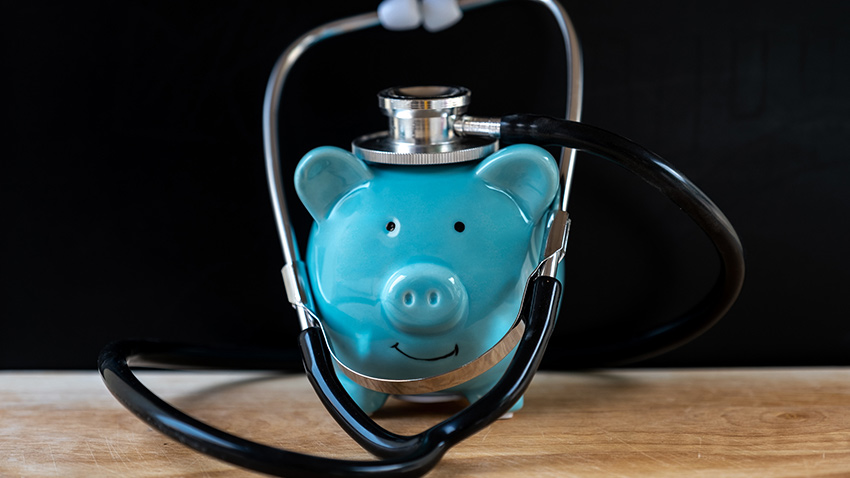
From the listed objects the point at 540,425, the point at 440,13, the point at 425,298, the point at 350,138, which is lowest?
the point at 540,425

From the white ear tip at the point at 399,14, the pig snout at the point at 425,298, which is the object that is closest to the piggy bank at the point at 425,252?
the pig snout at the point at 425,298

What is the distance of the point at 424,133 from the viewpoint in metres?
0.80

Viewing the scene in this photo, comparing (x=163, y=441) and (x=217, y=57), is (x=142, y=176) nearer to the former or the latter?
(x=217, y=57)

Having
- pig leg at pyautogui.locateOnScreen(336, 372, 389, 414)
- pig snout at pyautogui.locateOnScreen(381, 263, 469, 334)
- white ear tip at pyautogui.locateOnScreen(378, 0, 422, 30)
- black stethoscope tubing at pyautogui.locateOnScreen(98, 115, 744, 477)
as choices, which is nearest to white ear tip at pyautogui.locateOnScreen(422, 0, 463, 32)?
white ear tip at pyautogui.locateOnScreen(378, 0, 422, 30)

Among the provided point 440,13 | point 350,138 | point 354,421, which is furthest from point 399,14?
point 354,421

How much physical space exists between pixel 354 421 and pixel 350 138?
357 mm

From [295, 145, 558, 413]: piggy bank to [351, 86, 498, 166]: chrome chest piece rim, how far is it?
0.04 feet

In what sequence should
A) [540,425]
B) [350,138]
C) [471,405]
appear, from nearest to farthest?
[471,405] < [540,425] < [350,138]

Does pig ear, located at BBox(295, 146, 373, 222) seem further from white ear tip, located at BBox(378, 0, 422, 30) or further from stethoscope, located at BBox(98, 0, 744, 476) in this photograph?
white ear tip, located at BBox(378, 0, 422, 30)

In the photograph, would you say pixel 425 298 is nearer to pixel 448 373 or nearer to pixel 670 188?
pixel 448 373

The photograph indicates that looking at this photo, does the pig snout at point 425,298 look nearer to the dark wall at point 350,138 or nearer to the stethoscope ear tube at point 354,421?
the stethoscope ear tube at point 354,421

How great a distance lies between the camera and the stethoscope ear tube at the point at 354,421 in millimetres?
664

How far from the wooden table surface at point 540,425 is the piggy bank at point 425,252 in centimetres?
9

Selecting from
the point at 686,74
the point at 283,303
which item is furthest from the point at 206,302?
the point at 686,74
